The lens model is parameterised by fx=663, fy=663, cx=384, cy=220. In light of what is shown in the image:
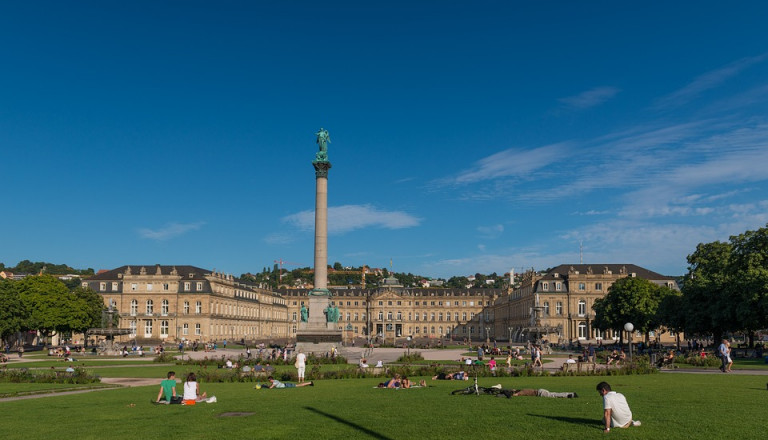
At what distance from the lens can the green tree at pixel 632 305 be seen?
292 feet

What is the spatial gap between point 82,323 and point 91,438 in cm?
8442

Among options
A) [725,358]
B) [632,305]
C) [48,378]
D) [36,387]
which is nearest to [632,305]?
[632,305]

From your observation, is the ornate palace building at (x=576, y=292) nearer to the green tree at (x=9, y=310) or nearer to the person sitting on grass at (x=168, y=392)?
the green tree at (x=9, y=310)

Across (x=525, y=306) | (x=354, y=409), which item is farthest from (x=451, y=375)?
(x=525, y=306)

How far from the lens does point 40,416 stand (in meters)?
20.7

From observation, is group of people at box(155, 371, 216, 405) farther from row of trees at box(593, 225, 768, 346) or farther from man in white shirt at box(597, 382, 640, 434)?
row of trees at box(593, 225, 768, 346)

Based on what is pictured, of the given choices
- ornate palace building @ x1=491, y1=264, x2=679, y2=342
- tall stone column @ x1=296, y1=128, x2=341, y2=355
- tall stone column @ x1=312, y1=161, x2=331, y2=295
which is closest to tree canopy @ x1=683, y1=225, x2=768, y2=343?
tall stone column @ x1=296, y1=128, x2=341, y2=355

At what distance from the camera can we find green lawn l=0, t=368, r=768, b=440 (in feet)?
53.0

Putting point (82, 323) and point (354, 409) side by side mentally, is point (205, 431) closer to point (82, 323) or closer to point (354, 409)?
point (354, 409)

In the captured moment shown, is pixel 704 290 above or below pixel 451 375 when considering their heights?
above

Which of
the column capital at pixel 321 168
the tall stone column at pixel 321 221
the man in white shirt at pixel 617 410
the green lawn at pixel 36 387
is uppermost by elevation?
the column capital at pixel 321 168

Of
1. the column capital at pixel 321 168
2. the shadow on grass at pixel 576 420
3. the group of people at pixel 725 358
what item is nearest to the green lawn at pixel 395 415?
the shadow on grass at pixel 576 420

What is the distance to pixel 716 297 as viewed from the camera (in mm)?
64500

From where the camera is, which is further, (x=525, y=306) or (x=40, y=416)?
(x=525, y=306)
